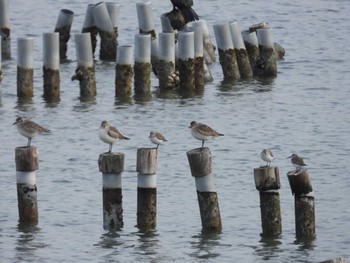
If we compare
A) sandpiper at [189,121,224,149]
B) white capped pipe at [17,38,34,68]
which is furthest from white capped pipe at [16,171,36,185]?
white capped pipe at [17,38,34,68]

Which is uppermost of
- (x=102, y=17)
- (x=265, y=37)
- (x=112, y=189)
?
(x=102, y=17)

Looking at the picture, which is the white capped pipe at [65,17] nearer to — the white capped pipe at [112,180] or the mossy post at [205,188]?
the mossy post at [205,188]

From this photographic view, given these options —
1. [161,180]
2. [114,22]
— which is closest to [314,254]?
[161,180]

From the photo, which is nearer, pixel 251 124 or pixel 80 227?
pixel 80 227

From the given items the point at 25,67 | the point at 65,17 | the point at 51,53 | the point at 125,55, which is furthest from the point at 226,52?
the point at 65,17

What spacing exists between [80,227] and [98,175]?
3516mm

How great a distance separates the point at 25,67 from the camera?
3278 cm

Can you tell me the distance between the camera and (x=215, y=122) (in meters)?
32.2

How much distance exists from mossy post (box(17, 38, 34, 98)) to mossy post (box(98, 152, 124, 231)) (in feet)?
32.6

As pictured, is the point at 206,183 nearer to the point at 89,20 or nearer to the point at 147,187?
the point at 147,187

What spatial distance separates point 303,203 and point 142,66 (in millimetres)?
11381

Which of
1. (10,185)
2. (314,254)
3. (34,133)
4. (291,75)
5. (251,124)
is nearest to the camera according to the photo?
(314,254)

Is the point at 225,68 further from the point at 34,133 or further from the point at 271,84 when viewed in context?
the point at 34,133

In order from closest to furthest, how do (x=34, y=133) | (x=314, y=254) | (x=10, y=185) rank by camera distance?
1. (x=314, y=254)
2. (x=34, y=133)
3. (x=10, y=185)
